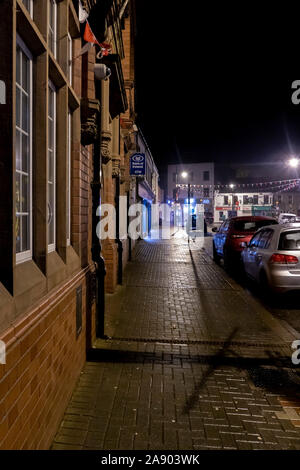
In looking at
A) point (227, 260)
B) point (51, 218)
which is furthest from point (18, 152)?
point (227, 260)

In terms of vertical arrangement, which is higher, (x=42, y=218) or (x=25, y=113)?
(x=25, y=113)

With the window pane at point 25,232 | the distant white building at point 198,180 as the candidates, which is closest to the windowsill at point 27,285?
the window pane at point 25,232

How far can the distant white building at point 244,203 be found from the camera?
171 ft

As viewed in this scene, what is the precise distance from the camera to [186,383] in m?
3.85

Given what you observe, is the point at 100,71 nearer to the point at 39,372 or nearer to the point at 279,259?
the point at 39,372

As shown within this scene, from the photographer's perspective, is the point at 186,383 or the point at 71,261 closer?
the point at 71,261

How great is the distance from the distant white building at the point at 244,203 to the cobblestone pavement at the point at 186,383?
46.4m

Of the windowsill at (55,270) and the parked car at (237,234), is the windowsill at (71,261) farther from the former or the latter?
the parked car at (237,234)

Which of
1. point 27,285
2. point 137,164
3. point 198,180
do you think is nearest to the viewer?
point 27,285

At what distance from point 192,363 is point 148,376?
688mm

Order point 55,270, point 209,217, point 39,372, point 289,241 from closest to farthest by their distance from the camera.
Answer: point 39,372
point 55,270
point 289,241
point 209,217

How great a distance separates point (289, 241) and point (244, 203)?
1852 inches

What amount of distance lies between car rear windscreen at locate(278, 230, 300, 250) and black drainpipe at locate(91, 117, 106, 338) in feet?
13.5

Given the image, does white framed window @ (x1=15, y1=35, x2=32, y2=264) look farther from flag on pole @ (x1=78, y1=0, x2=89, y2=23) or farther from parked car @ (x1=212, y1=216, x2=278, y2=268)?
parked car @ (x1=212, y1=216, x2=278, y2=268)
